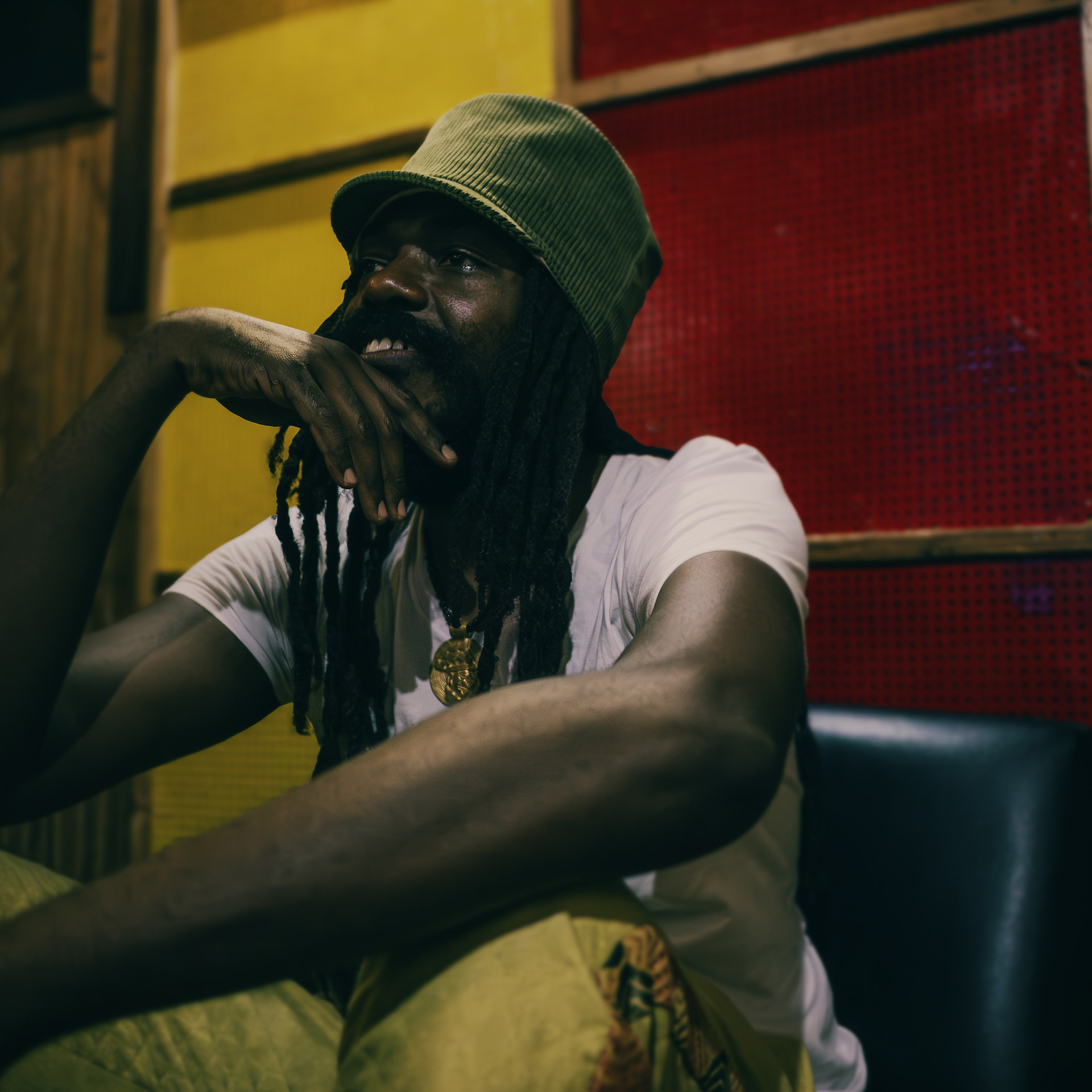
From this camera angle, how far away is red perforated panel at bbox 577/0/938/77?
1.79 meters

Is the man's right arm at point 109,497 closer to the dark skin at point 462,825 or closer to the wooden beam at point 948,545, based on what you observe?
the dark skin at point 462,825

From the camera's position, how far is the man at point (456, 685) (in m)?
0.54

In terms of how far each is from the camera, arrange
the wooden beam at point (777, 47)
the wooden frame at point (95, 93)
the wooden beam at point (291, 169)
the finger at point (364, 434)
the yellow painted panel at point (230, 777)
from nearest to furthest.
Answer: the finger at point (364, 434)
the wooden beam at point (777, 47)
the yellow painted panel at point (230, 777)
the wooden beam at point (291, 169)
the wooden frame at point (95, 93)

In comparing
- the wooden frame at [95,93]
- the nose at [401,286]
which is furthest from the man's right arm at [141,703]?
the wooden frame at [95,93]

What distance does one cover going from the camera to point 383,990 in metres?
0.60

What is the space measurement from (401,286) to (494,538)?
15.3 inches

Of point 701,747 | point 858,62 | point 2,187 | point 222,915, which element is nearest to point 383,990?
point 222,915

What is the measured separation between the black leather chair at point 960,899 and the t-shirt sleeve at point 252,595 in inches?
31.3

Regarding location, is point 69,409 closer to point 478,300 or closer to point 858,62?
point 478,300

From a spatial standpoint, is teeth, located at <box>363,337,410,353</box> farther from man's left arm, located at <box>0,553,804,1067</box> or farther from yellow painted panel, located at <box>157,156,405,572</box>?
yellow painted panel, located at <box>157,156,405,572</box>

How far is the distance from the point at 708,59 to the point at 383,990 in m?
1.96

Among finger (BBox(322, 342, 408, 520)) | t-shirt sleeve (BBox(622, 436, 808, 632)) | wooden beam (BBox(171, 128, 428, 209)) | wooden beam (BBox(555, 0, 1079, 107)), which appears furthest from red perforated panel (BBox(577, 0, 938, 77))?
finger (BBox(322, 342, 408, 520))

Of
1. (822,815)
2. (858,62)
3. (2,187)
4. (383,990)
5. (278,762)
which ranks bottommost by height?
(278,762)

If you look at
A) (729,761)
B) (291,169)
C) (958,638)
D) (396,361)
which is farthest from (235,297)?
(729,761)
